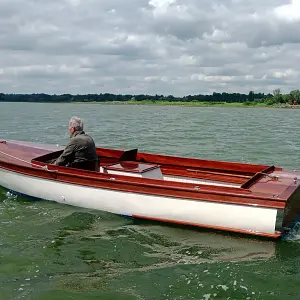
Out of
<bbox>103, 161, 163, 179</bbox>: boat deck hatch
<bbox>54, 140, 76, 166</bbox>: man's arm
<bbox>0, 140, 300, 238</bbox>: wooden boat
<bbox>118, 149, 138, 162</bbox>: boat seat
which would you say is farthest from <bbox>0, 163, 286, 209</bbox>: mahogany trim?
<bbox>118, 149, 138, 162</bbox>: boat seat

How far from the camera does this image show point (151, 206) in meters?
8.00

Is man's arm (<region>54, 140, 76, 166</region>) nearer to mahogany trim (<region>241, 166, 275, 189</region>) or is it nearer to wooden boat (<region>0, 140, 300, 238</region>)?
wooden boat (<region>0, 140, 300, 238</region>)

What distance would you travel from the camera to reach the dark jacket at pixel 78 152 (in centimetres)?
873

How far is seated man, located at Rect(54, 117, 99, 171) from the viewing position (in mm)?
8727

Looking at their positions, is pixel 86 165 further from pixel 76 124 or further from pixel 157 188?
pixel 157 188

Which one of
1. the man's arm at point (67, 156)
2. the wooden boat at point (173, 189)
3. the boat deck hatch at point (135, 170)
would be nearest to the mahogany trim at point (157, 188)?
the wooden boat at point (173, 189)

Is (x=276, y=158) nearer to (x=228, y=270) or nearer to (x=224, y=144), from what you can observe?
(x=224, y=144)

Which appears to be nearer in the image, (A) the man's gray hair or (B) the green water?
(B) the green water

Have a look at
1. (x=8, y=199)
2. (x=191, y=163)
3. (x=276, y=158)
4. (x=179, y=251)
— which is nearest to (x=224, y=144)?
(x=276, y=158)

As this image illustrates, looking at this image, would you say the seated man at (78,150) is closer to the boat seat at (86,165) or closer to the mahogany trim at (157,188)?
the boat seat at (86,165)

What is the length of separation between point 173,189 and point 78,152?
7.59 feet

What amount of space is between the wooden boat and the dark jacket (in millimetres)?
267

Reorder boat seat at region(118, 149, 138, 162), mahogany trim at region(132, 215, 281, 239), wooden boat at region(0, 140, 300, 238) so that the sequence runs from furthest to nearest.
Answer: boat seat at region(118, 149, 138, 162) → wooden boat at region(0, 140, 300, 238) → mahogany trim at region(132, 215, 281, 239)

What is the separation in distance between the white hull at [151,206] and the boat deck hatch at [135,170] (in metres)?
0.60
